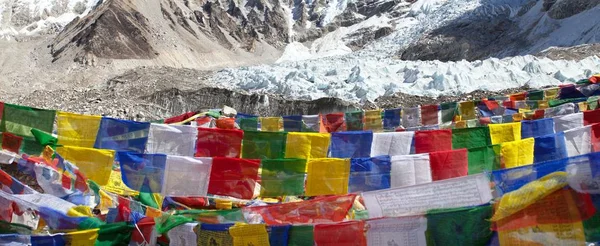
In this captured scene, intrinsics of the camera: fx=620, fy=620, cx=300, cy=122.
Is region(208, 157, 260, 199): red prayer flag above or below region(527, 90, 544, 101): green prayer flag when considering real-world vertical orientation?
below

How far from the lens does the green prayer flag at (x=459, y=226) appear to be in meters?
4.82

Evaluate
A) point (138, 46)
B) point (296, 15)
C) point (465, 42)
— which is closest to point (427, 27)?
point (465, 42)

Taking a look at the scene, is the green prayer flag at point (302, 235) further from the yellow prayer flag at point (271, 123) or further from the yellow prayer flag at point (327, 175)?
the yellow prayer flag at point (271, 123)

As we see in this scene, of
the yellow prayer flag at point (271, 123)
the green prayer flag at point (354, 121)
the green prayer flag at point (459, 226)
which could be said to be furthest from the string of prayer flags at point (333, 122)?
the green prayer flag at point (459, 226)

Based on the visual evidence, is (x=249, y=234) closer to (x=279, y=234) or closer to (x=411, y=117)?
(x=279, y=234)

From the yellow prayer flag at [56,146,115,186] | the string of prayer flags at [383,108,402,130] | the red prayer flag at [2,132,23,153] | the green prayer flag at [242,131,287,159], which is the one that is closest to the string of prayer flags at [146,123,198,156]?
the green prayer flag at [242,131,287,159]

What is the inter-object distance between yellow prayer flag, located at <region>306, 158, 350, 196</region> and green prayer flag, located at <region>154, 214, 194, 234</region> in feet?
7.15

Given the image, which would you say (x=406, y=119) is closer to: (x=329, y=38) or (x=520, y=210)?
(x=520, y=210)

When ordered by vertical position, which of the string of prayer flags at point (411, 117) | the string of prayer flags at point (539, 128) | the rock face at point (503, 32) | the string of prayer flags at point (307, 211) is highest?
the rock face at point (503, 32)

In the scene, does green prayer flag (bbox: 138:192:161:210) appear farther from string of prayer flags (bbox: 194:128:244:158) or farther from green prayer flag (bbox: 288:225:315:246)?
green prayer flag (bbox: 288:225:315:246)

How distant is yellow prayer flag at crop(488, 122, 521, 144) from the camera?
31.9 feet

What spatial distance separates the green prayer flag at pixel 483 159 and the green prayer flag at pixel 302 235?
308 cm

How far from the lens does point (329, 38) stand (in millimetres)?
84375

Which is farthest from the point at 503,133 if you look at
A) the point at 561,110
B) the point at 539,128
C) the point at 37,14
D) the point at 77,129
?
the point at 37,14
